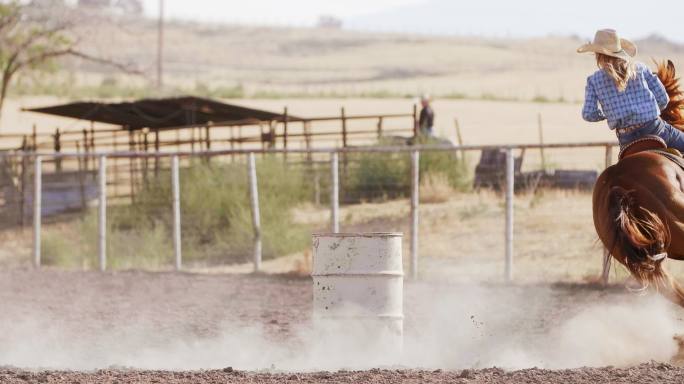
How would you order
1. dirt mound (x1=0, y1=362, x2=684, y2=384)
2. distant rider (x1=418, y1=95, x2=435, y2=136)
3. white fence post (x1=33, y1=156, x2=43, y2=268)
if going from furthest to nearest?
distant rider (x1=418, y1=95, x2=435, y2=136) → white fence post (x1=33, y1=156, x2=43, y2=268) → dirt mound (x1=0, y1=362, x2=684, y2=384)

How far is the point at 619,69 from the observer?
7.82 metres

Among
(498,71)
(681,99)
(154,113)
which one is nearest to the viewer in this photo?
(681,99)

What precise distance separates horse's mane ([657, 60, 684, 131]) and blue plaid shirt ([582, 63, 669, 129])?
0.15 metres

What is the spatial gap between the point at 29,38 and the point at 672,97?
69.6 ft

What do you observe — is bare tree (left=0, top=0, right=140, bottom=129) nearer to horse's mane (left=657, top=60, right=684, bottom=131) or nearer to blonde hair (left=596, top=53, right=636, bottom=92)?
horse's mane (left=657, top=60, right=684, bottom=131)

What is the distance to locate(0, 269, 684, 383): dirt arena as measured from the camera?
7.12 meters

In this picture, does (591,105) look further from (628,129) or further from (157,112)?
(157,112)

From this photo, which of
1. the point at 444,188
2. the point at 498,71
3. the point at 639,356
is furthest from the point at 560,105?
the point at 639,356

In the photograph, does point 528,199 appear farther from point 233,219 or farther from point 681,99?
point 681,99

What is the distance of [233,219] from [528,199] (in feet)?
12.7

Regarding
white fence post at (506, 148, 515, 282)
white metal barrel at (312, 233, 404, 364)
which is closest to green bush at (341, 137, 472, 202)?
white fence post at (506, 148, 515, 282)

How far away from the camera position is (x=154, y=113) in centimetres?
2605

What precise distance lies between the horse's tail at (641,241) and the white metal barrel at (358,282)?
1522 mm

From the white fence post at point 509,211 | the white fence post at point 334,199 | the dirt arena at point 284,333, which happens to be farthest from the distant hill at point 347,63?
→ the white fence post at point 509,211
